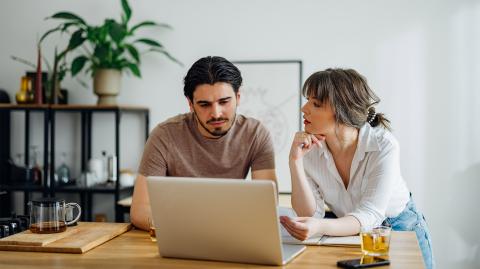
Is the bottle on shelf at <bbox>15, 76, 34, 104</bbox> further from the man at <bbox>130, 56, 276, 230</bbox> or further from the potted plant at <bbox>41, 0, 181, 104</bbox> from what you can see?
the man at <bbox>130, 56, 276, 230</bbox>

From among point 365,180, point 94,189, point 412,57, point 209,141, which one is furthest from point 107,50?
point 365,180

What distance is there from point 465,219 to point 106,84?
7.95 ft

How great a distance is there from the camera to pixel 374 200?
2318 mm

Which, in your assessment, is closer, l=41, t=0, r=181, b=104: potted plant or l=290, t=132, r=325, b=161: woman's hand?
l=290, t=132, r=325, b=161: woman's hand

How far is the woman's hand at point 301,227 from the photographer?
6.65 feet

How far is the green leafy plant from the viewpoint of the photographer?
4172 mm

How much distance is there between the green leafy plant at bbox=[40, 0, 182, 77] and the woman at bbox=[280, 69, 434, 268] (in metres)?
1.93

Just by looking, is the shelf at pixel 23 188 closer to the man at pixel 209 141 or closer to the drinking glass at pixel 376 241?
the man at pixel 209 141

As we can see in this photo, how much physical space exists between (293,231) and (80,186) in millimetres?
2539

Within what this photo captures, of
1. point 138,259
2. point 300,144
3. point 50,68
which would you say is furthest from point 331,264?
point 50,68

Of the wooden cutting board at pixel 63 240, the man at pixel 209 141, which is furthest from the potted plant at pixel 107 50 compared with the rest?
the wooden cutting board at pixel 63 240

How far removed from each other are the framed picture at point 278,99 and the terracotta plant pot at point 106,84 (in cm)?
82

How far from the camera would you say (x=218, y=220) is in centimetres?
182

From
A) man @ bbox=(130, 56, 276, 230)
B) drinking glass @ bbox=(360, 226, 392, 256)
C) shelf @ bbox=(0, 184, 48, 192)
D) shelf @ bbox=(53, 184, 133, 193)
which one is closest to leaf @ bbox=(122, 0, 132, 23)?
shelf @ bbox=(53, 184, 133, 193)
